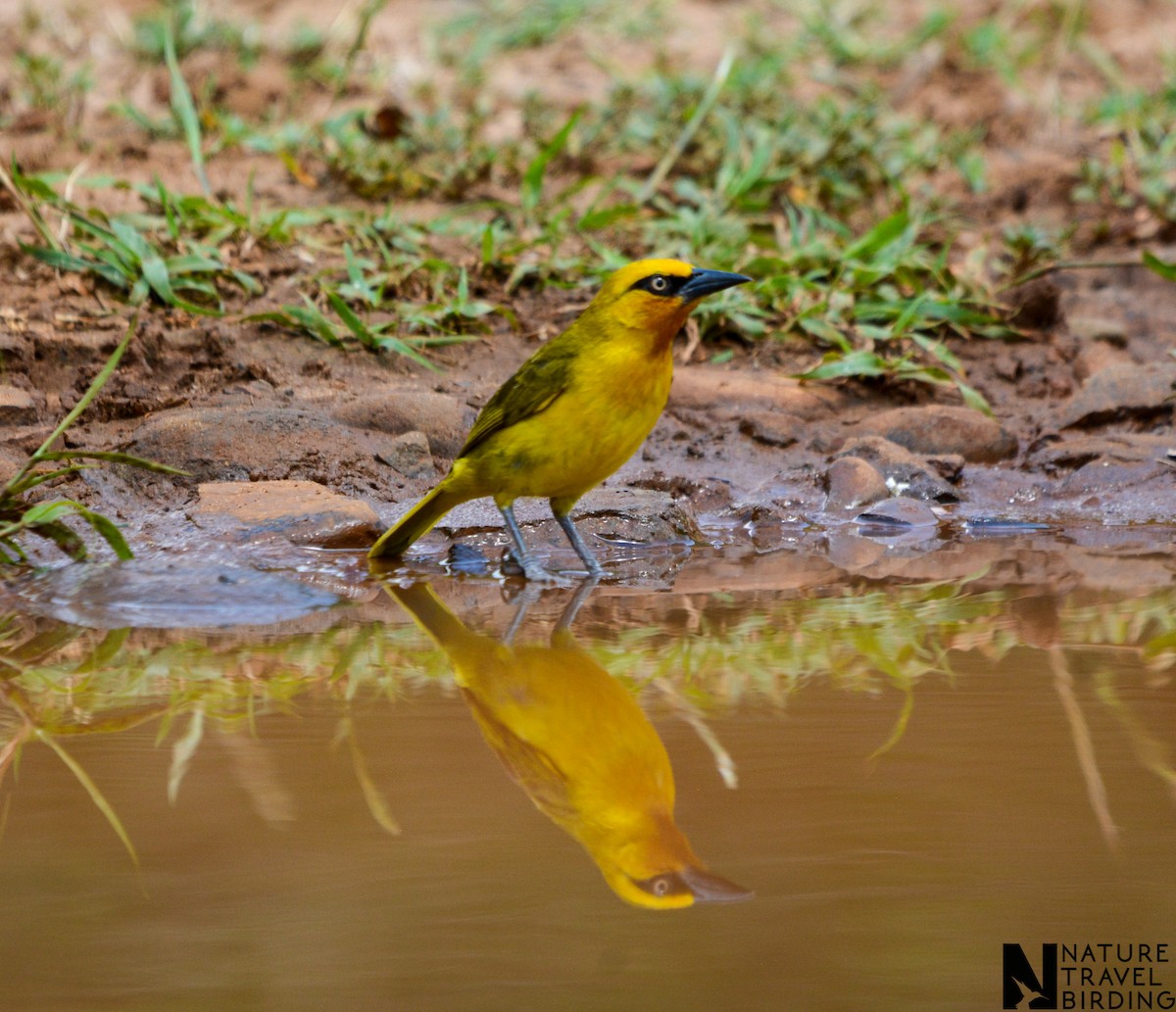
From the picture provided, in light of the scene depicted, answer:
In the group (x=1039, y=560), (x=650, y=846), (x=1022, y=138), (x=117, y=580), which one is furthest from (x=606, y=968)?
(x=1022, y=138)

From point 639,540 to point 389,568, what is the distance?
2.46 feet

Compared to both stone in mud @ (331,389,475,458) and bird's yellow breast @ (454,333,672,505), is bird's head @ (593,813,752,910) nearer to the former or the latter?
bird's yellow breast @ (454,333,672,505)

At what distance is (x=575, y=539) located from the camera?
3.88m

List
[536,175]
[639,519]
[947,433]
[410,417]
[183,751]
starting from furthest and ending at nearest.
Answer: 1. [536,175]
2. [947,433]
3. [410,417]
4. [639,519]
5. [183,751]

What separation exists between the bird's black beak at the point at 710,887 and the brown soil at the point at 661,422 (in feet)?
8.55

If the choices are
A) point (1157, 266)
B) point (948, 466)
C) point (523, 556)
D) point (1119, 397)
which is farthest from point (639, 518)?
point (1157, 266)

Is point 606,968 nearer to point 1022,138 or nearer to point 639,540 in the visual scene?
point 639,540

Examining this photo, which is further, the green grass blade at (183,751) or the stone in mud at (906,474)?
the stone in mud at (906,474)

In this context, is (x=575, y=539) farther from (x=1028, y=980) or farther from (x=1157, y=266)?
(x=1157, y=266)

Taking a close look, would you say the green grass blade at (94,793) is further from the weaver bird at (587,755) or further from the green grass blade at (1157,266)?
the green grass blade at (1157,266)

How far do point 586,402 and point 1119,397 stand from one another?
2.29 m

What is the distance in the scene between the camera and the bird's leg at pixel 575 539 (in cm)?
380

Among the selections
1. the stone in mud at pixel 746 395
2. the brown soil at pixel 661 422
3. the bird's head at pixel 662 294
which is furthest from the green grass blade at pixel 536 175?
the bird's head at pixel 662 294

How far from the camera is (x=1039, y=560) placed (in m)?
3.73
